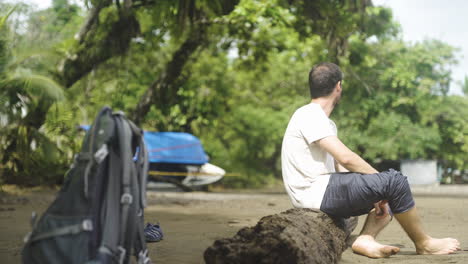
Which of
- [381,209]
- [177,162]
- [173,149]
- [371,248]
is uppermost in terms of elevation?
[381,209]

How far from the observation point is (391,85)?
24.4 metres

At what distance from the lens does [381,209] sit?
14.6 feet

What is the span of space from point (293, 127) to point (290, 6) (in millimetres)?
10724

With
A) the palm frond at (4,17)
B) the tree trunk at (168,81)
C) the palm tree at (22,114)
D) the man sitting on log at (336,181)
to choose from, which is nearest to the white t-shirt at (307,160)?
the man sitting on log at (336,181)

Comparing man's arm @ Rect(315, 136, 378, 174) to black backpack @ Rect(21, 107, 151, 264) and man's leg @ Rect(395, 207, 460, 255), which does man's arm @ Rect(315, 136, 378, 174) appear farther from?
black backpack @ Rect(21, 107, 151, 264)

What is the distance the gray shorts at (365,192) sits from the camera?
4.06 m

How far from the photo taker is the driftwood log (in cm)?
317

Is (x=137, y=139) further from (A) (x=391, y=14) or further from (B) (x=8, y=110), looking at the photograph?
(A) (x=391, y=14)

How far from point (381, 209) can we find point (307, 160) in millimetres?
701

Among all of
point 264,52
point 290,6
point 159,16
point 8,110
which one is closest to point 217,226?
point 8,110

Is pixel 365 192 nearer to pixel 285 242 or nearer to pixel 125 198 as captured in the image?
pixel 285 242

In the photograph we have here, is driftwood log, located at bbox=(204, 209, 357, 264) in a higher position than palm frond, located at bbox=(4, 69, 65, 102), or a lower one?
lower

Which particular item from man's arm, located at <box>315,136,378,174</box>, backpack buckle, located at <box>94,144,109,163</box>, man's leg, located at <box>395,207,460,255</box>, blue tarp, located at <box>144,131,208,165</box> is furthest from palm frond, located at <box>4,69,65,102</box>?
backpack buckle, located at <box>94,144,109,163</box>

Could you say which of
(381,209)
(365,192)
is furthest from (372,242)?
(365,192)
